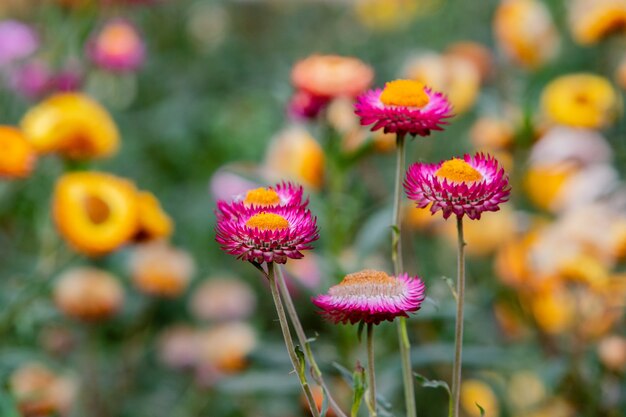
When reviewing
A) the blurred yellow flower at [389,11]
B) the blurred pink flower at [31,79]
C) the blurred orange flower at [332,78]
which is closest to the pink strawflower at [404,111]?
the blurred orange flower at [332,78]

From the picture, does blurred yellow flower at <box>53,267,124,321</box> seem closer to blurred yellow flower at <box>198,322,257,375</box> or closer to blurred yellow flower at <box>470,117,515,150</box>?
blurred yellow flower at <box>198,322,257,375</box>

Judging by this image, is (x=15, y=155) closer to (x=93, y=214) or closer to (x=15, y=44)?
(x=93, y=214)

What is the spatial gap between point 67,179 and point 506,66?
1.28 metres

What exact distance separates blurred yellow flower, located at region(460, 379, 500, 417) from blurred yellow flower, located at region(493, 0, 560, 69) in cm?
74

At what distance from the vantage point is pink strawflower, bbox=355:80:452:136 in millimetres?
704

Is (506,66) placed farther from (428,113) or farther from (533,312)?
(428,113)

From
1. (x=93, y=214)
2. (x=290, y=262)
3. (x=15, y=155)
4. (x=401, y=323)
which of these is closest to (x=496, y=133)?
(x=290, y=262)

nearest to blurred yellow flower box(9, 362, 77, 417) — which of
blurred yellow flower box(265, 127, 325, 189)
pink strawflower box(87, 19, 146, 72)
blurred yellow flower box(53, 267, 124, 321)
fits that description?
blurred yellow flower box(53, 267, 124, 321)

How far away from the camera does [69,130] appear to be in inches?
53.0

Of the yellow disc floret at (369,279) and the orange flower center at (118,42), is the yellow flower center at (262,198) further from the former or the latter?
the orange flower center at (118,42)

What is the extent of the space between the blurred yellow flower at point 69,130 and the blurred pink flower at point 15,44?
76 centimetres

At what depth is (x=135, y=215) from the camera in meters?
1.32

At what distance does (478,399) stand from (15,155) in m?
0.80

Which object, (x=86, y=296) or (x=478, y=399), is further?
(x=86, y=296)
